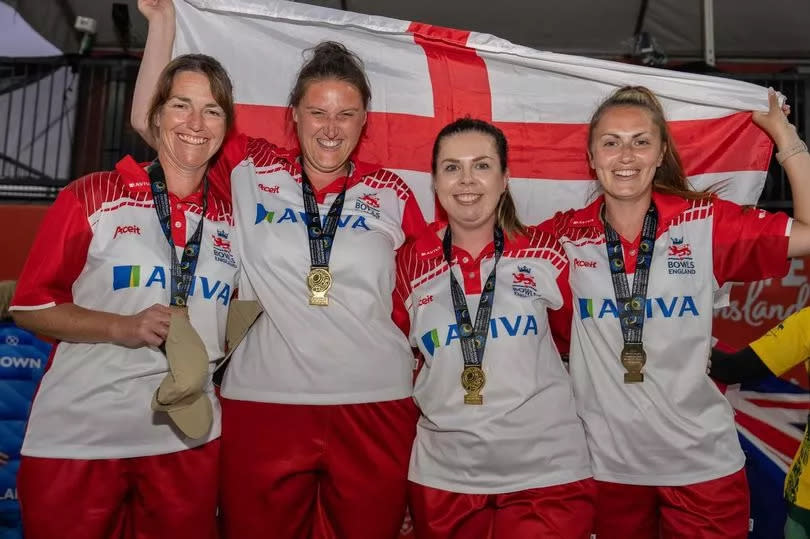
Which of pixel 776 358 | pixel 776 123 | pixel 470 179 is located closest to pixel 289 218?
pixel 470 179

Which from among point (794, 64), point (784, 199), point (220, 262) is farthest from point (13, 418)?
point (794, 64)

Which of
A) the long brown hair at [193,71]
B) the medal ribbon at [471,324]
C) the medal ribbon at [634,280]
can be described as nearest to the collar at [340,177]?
the long brown hair at [193,71]

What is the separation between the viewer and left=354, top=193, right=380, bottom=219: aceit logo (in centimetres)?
214

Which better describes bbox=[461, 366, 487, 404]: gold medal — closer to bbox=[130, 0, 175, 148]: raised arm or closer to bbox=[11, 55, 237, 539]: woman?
bbox=[11, 55, 237, 539]: woman

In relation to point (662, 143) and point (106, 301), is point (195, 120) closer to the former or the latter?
point (106, 301)

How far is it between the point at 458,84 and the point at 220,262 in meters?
1.35

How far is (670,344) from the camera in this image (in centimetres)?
198

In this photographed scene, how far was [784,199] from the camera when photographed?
4.46 m

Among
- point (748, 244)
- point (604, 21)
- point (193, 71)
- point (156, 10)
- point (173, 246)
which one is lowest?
point (173, 246)

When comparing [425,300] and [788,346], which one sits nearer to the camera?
[425,300]

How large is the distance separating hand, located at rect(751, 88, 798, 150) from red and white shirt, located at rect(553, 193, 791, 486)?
389mm

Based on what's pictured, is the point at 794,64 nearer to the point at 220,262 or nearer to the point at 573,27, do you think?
the point at 573,27

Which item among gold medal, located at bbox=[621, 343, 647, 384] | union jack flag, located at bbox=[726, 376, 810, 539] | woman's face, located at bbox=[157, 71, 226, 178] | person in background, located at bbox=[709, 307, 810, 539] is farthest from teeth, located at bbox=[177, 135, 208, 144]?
union jack flag, located at bbox=[726, 376, 810, 539]

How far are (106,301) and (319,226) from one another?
607mm
